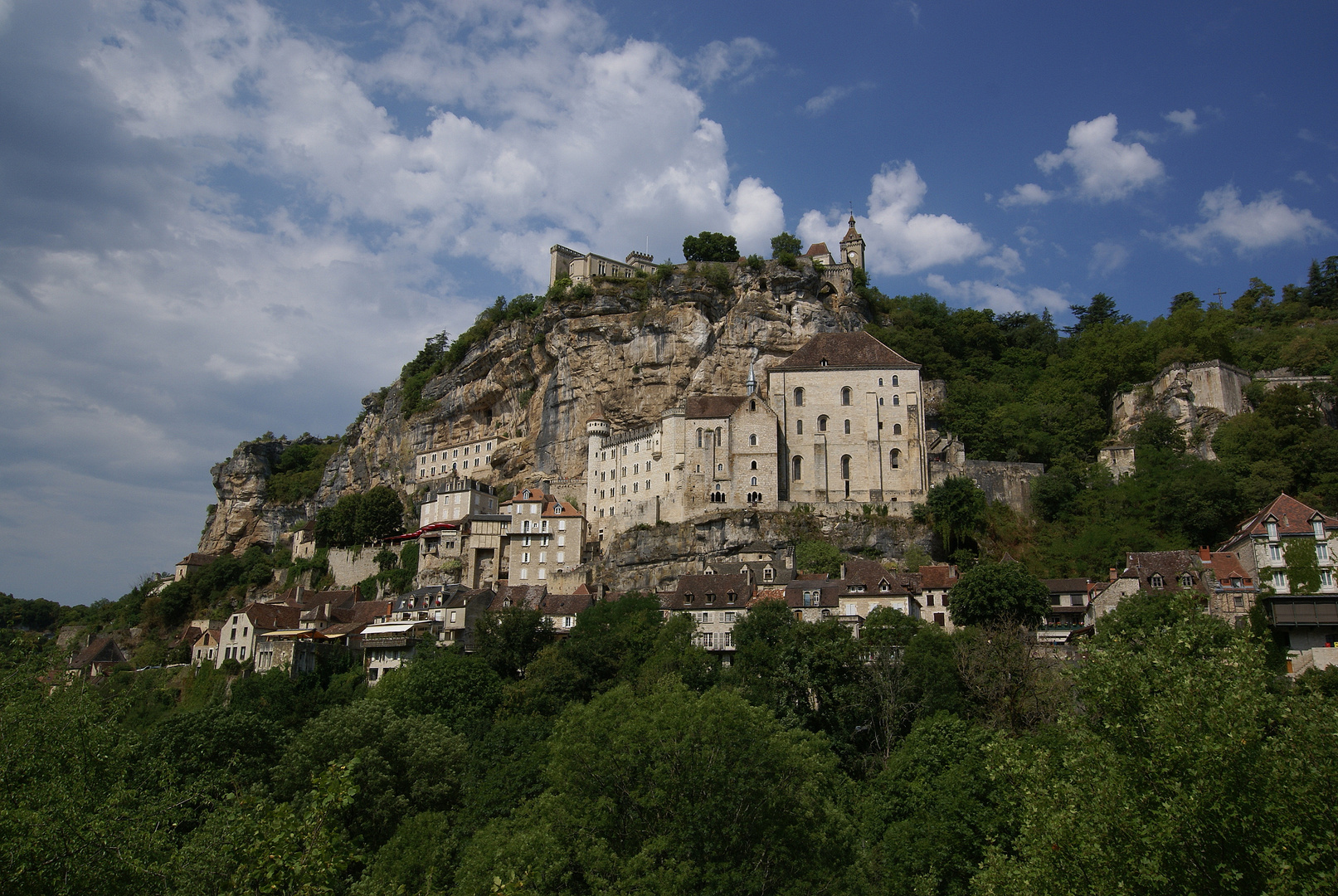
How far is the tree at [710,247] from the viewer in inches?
3278

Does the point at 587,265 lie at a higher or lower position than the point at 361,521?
higher

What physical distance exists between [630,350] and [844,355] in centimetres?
1859

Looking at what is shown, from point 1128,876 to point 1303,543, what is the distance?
32.2 metres

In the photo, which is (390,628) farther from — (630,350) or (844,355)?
(844,355)

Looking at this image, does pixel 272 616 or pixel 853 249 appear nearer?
pixel 272 616

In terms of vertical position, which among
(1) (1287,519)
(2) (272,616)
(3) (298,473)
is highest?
(3) (298,473)

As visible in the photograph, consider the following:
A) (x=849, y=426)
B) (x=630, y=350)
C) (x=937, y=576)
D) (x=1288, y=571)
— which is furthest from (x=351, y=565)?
(x=1288, y=571)

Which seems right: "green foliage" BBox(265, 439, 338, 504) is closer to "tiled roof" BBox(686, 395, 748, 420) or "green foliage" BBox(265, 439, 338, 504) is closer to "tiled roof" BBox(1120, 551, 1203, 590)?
"tiled roof" BBox(686, 395, 748, 420)

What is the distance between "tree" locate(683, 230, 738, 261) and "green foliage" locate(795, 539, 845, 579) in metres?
33.9

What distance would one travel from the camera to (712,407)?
6650 cm

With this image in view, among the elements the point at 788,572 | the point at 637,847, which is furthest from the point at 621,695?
the point at 788,572

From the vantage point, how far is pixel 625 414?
76.7 meters

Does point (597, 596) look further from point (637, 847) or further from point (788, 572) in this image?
point (637, 847)

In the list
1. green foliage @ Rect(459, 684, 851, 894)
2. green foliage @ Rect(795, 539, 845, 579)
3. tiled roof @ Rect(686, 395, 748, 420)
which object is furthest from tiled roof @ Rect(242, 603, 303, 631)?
green foliage @ Rect(459, 684, 851, 894)
